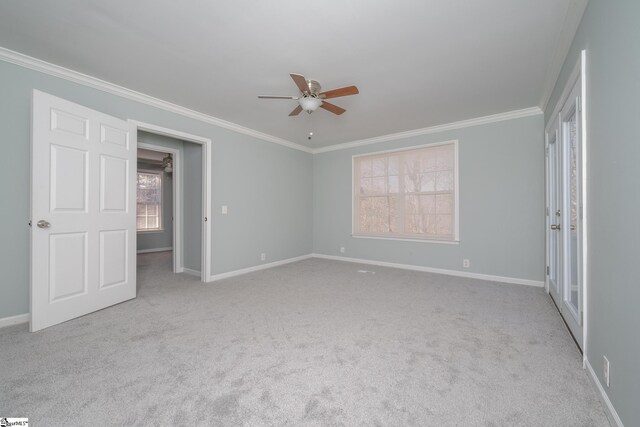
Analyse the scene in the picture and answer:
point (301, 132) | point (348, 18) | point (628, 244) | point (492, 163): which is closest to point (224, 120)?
point (301, 132)

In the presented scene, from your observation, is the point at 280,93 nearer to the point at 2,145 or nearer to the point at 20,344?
the point at 2,145

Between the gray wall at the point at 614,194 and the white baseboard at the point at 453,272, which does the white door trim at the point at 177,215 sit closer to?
the white baseboard at the point at 453,272

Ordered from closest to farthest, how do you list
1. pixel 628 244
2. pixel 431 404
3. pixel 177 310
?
pixel 628 244, pixel 431 404, pixel 177 310

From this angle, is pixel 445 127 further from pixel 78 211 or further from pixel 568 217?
pixel 78 211

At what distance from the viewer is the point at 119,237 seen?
3.05 metres

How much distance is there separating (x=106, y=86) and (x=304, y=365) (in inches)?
141

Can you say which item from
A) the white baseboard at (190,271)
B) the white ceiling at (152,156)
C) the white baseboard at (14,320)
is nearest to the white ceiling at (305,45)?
the white baseboard at (14,320)

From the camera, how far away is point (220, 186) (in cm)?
427

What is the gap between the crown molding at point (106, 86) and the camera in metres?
2.48

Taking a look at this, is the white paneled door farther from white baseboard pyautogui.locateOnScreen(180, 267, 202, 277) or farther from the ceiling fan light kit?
the ceiling fan light kit

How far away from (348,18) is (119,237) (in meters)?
3.20

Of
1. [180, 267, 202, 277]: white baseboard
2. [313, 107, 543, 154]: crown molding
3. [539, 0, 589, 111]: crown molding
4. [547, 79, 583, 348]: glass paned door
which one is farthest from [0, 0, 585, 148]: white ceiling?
[180, 267, 202, 277]: white baseboard

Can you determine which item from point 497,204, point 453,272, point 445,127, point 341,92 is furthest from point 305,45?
point 453,272

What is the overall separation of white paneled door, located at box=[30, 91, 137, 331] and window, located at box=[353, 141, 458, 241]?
3892 mm
